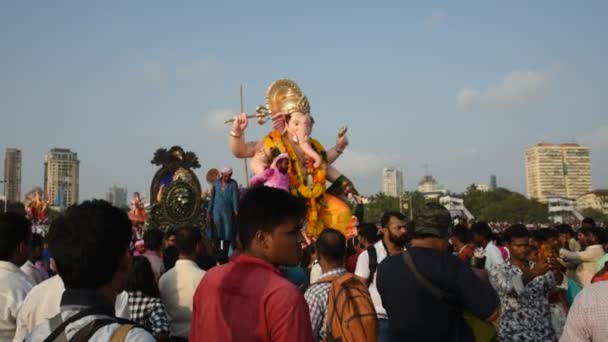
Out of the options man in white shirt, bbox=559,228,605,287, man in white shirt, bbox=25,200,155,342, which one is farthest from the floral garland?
man in white shirt, bbox=25,200,155,342

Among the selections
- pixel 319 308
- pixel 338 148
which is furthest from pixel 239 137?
pixel 319 308

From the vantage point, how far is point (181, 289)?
14.9 feet

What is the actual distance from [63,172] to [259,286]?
123 meters

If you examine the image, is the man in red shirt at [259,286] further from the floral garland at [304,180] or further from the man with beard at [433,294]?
Result: the floral garland at [304,180]

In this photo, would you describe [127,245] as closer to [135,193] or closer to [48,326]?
[48,326]

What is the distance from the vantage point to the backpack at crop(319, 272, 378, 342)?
353 cm

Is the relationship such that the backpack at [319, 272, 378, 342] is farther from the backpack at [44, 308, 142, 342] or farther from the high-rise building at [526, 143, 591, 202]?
the high-rise building at [526, 143, 591, 202]

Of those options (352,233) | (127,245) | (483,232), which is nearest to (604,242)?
(483,232)

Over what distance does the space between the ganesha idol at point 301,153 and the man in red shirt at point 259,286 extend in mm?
10067

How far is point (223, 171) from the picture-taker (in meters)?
10.5

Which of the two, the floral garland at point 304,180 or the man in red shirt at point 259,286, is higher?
the floral garland at point 304,180

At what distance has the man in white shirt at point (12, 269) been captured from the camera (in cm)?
350

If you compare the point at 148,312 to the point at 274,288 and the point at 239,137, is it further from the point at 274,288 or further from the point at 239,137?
the point at 239,137

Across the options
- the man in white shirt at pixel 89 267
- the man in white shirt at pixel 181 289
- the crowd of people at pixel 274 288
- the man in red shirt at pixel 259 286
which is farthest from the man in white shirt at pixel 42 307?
the man in white shirt at pixel 181 289
